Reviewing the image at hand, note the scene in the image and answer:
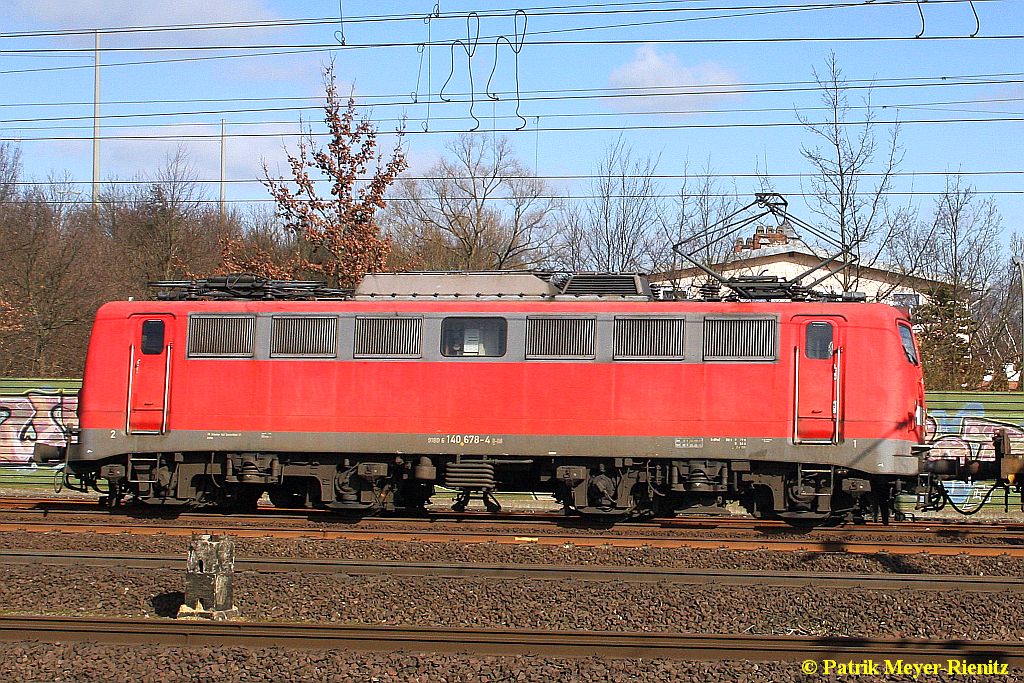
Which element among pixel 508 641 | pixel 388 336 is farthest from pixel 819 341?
pixel 508 641

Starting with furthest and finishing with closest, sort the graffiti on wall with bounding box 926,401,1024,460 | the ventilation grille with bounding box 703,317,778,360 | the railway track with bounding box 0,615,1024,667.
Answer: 1. the graffiti on wall with bounding box 926,401,1024,460
2. the ventilation grille with bounding box 703,317,778,360
3. the railway track with bounding box 0,615,1024,667

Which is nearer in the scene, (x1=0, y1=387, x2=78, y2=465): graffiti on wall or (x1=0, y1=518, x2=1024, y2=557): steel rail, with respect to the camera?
(x1=0, y1=518, x2=1024, y2=557): steel rail

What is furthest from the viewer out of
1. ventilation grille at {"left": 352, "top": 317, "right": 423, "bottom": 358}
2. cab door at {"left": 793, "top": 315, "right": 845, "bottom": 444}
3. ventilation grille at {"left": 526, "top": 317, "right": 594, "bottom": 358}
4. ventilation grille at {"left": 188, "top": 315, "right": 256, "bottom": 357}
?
ventilation grille at {"left": 188, "top": 315, "right": 256, "bottom": 357}

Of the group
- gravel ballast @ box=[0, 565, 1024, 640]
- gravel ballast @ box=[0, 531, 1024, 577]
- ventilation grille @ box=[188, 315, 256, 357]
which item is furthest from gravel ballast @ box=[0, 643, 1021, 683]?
ventilation grille @ box=[188, 315, 256, 357]

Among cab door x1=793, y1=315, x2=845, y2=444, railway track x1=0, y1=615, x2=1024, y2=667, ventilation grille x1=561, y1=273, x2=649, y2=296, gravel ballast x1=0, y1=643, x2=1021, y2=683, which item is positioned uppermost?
ventilation grille x1=561, y1=273, x2=649, y2=296

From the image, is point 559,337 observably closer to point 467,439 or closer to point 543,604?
point 467,439

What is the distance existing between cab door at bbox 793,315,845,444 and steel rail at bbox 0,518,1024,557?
1.58 m

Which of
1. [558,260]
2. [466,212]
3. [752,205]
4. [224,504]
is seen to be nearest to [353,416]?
[224,504]

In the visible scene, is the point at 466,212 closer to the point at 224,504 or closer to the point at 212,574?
the point at 224,504

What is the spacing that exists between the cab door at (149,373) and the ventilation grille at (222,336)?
1.34 feet

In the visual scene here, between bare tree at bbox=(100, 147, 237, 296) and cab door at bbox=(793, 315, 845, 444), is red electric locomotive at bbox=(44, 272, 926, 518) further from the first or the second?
bare tree at bbox=(100, 147, 237, 296)

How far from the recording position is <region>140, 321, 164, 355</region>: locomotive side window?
16.2m

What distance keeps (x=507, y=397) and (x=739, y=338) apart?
11.7 ft

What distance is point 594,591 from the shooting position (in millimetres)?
10562
